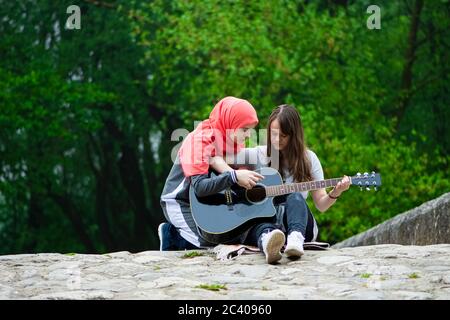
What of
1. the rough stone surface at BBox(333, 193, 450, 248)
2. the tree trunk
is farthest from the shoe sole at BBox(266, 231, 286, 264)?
the tree trunk

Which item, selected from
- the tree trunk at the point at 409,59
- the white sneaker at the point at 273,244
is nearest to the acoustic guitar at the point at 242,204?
the white sneaker at the point at 273,244

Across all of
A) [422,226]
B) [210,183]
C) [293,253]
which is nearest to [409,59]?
[422,226]

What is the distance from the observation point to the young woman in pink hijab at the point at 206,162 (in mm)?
7523

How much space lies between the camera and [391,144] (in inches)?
731

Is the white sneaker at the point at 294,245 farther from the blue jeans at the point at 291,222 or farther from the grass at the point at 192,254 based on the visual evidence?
the grass at the point at 192,254

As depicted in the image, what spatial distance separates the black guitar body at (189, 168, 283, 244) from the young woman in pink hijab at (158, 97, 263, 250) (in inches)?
5.5

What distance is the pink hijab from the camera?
302 inches

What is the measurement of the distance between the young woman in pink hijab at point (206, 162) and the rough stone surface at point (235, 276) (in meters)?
0.30

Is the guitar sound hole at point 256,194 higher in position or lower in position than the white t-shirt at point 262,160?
lower

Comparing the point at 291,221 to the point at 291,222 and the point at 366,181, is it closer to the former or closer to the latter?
the point at 291,222

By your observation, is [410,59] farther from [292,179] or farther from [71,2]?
[292,179]

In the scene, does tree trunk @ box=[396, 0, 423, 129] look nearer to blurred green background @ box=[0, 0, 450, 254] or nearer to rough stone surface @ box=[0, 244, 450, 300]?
blurred green background @ box=[0, 0, 450, 254]
